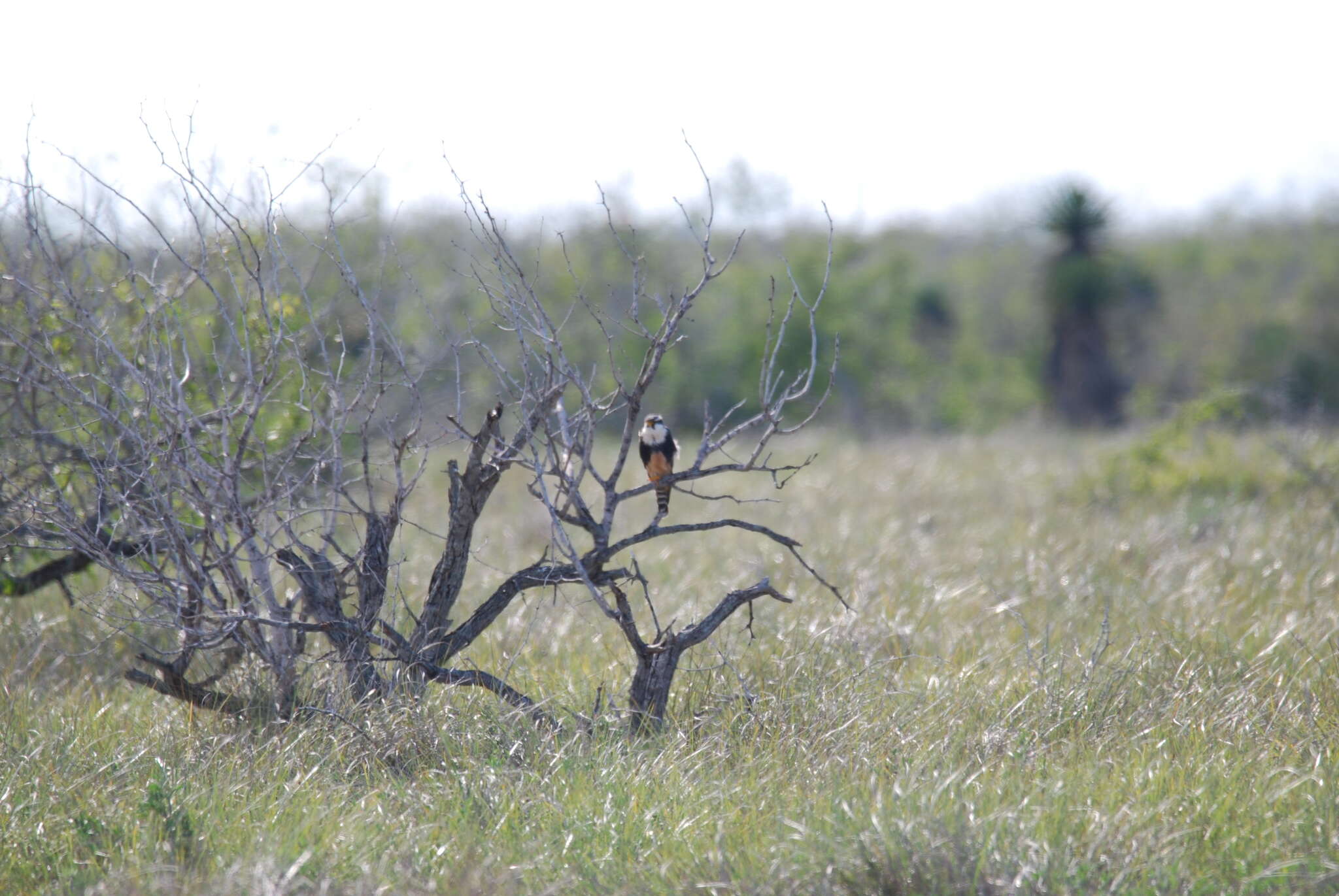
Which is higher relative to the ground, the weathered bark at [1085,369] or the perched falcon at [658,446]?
the perched falcon at [658,446]

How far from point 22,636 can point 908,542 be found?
5.68 meters

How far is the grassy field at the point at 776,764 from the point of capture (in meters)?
3.01

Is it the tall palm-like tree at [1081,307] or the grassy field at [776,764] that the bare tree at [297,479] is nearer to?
the grassy field at [776,764]

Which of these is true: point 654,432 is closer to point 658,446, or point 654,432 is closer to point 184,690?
point 658,446

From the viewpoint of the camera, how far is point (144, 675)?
3979mm

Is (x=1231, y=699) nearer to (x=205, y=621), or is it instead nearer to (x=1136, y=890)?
(x=1136, y=890)

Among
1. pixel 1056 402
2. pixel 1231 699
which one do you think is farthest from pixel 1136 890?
pixel 1056 402

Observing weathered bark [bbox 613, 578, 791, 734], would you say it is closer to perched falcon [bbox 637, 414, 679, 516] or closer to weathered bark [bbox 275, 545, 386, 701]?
weathered bark [bbox 275, 545, 386, 701]

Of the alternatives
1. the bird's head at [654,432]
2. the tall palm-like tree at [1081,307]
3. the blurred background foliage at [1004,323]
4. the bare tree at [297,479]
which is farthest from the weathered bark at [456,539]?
the tall palm-like tree at [1081,307]

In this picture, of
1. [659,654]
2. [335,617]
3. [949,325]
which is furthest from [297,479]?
[949,325]

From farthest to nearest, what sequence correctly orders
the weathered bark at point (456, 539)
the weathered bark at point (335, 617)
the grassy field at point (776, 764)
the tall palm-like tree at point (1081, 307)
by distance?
the tall palm-like tree at point (1081, 307) < the weathered bark at point (335, 617) < the weathered bark at point (456, 539) < the grassy field at point (776, 764)

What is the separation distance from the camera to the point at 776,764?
3.74 m

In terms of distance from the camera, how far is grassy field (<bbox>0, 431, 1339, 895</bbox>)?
118 inches

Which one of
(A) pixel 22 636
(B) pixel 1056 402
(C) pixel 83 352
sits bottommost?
(B) pixel 1056 402
